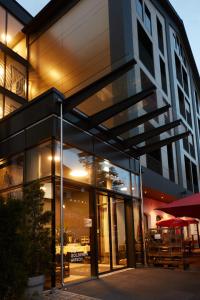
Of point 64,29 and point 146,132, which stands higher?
A: point 64,29

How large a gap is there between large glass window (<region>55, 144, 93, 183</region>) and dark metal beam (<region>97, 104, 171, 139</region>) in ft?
4.01

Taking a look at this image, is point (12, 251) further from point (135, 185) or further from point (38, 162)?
point (135, 185)

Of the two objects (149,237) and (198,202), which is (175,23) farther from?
(198,202)

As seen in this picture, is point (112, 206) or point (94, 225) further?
point (112, 206)

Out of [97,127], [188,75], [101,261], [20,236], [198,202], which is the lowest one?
[101,261]

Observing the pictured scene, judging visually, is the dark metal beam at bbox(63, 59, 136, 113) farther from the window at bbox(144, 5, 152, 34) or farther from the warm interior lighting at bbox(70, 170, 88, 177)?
the window at bbox(144, 5, 152, 34)

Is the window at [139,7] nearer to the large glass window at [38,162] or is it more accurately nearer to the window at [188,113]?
the window at [188,113]

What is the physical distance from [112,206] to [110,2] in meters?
9.65

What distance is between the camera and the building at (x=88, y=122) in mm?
9469

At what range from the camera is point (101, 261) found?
35.4ft

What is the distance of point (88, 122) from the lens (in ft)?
34.6

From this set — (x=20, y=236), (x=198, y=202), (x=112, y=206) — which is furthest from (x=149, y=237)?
(x=20, y=236)

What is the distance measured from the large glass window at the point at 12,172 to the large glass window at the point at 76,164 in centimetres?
167

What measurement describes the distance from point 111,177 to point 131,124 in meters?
2.05
